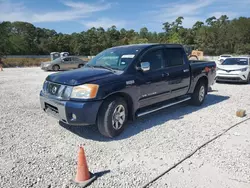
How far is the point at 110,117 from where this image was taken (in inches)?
152

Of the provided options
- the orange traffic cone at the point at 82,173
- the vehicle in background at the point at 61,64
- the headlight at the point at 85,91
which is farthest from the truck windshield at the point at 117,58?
the vehicle in background at the point at 61,64

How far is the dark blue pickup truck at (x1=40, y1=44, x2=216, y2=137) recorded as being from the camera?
12.1 ft

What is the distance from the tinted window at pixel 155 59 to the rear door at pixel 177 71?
21 centimetres

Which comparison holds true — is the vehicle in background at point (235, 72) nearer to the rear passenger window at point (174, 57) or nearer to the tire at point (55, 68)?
the rear passenger window at point (174, 57)

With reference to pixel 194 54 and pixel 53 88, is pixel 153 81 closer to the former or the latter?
pixel 53 88

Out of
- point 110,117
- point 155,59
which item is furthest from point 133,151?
point 155,59

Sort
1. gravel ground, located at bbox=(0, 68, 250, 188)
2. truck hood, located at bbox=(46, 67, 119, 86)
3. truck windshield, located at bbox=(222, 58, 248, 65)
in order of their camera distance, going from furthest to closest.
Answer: truck windshield, located at bbox=(222, 58, 248, 65) < truck hood, located at bbox=(46, 67, 119, 86) < gravel ground, located at bbox=(0, 68, 250, 188)

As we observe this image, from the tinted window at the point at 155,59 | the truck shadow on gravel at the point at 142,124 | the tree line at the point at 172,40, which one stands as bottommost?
the truck shadow on gravel at the point at 142,124

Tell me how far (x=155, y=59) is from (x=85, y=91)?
2056 millimetres

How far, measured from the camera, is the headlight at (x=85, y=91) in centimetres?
365

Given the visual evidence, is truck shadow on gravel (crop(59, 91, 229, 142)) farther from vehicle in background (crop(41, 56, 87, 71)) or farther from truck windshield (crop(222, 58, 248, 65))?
vehicle in background (crop(41, 56, 87, 71))

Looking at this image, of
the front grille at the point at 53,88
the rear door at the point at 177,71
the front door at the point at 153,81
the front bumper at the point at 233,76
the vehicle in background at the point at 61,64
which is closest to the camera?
the front grille at the point at 53,88

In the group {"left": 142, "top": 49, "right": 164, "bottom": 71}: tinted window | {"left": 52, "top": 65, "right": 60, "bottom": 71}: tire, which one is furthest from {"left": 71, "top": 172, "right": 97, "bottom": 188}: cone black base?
{"left": 52, "top": 65, "right": 60, "bottom": 71}: tire

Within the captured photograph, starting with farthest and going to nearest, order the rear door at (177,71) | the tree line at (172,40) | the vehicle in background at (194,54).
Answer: the tree line at (172,40), the vehicle in background at (194,54), the rear door at (177,71)
